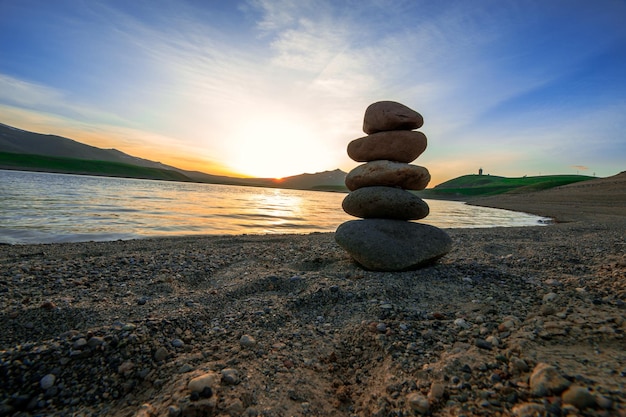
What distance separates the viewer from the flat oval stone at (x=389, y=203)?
788 cm

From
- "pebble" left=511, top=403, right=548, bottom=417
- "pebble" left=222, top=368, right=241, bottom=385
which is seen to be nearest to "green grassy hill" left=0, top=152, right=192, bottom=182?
"pebble" left=222, top=368, right=241, bottom=385

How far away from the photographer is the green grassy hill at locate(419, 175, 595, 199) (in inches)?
2950

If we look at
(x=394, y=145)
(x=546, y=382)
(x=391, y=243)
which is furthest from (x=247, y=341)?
(x=394, y=145)

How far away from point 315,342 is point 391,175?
5.33m

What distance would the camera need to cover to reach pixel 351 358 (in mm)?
3623

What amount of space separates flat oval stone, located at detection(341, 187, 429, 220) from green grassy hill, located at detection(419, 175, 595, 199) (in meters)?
80.1

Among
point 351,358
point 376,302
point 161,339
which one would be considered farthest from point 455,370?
point 161,339

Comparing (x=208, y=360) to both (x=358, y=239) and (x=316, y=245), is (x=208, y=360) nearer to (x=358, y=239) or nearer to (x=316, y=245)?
(x=358, y=239)

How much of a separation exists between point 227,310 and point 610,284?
6.54m

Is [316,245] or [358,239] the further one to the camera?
[316,245]

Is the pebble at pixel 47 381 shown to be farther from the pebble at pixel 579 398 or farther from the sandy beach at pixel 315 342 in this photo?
the pebble at pixel 579 398

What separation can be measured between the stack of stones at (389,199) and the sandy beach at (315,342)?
0.55 meters

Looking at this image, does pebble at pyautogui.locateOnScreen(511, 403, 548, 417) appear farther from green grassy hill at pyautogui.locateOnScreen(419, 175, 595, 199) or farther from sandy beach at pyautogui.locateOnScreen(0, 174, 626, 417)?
A: green grassy hill at pyautogui.locateOnScreen(419, 175, 595, 199)


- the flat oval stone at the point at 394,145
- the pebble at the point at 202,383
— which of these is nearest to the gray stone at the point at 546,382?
the pebble at the point at 202,383
